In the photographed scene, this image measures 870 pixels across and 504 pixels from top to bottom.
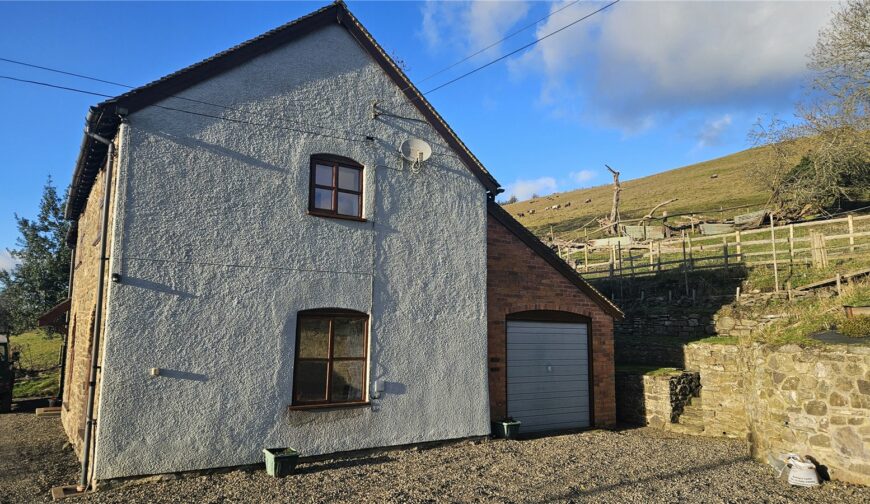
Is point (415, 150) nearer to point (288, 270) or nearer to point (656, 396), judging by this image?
point (288, 270)

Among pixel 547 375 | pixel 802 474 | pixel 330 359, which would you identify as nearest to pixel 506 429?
pixel 547 375

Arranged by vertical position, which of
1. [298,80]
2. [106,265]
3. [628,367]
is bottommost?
[628,367]

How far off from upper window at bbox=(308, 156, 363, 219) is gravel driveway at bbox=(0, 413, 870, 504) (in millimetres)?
4169

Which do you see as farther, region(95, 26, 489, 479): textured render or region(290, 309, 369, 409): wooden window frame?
region(290, 309, 369, 409): wooden window frame

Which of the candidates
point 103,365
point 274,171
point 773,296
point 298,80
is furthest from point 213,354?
point 773,296

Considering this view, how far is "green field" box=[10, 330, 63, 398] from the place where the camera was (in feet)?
63.6

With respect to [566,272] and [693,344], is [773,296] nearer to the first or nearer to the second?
[693,344]

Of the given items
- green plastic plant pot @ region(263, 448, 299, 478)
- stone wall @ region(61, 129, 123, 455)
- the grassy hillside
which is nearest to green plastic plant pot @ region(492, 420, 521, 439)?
green plastic plant pot @ region(263, 448, 299, 478)

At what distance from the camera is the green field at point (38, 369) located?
19370 millimetres

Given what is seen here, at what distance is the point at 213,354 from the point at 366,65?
5.80m

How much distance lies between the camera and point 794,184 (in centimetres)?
3052

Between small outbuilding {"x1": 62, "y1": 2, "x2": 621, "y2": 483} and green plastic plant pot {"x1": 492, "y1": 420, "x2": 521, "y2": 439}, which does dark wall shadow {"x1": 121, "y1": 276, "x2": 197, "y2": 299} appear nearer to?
small outbuilding {"x1": 62, "y1": 2, "x2": 621, "y2": 483}

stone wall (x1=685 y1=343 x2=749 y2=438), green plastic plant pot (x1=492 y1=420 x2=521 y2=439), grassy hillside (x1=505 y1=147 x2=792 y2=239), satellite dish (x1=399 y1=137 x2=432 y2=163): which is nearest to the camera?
satellite dish (x1=399 y1=137 x2=432 y2=163)

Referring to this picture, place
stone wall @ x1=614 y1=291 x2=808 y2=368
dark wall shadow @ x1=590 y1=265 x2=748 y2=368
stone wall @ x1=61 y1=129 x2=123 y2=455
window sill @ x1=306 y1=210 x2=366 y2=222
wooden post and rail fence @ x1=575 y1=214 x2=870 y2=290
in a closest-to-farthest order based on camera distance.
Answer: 1. stone wall @ x1=61 y1=129 x2=123 y2=455
2. window sill @ x1=306 y1=210 x2=366 y2=222
3. stone wall @ x1=614 y1=291 x2=808 y2=368
4. dark wall shadow @ x1=590 y1=265 x2=748 y2=368
5. wooden post and rail fence @ x1=575 y1=214 x2=870 y2=290
